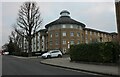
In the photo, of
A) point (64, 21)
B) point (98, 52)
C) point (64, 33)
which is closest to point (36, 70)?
point (98, 52)

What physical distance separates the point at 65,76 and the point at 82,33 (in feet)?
272

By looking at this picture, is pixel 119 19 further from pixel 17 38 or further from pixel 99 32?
pixel 99 32

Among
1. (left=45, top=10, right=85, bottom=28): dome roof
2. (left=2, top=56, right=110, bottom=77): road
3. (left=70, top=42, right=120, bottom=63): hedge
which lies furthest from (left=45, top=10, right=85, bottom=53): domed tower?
(left=2, top=56, right=110, bottom=77): road

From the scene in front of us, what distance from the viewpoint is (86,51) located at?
25.3 meters

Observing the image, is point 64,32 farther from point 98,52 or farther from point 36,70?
point 36,70

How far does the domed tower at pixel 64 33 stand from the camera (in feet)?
291

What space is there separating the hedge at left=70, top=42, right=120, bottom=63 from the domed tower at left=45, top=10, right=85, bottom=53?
2374 inches

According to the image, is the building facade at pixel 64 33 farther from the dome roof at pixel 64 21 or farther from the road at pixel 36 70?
the road at pixel 36 70

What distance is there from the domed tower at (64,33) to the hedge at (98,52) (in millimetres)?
60288

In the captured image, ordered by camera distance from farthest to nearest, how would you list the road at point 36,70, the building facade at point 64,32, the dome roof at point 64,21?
the building facade at point 64,32 < the dome roof at point 64,21 < the road at point 36,70

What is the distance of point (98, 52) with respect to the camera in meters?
22.8

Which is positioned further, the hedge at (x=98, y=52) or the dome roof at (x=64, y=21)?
the dome roof at (x=64, y=21)

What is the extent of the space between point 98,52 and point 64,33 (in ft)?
219

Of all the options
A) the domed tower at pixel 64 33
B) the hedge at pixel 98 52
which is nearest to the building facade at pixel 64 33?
the domed tower at pixel 64 33
